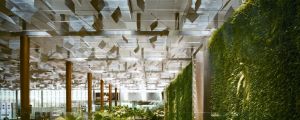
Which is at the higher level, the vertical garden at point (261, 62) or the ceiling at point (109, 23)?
the ceiling at point (109, 23)

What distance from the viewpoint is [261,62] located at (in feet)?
12.2

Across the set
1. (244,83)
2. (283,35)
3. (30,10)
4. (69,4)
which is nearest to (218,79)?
(244,83)

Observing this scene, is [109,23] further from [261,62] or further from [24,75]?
[261,62]

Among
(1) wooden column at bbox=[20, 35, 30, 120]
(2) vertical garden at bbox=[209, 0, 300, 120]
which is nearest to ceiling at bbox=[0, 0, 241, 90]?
(1) wooden column at bbox=[20, 35, 30, 120]

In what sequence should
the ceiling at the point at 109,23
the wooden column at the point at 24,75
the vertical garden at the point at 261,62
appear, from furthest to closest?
the wooden column at the point at 24,75 → the ceiling at the point at 109,23 → the vertical garden at the point at 261,62

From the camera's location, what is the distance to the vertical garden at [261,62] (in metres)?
3.01

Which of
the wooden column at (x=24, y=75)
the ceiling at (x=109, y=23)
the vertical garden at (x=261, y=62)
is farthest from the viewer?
the wooden column at (x=24, y=75)

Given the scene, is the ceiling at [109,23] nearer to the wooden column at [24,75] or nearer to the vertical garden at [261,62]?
the wooden column at [24,75]

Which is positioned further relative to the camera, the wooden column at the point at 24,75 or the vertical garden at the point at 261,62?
the wooden column at the point at 24,75

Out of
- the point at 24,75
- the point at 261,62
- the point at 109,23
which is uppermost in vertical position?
the point at 109,23

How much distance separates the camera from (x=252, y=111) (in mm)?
4039

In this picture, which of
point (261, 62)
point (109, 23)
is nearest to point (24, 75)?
point (109, 23)

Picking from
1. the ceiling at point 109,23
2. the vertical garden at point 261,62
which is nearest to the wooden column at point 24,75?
the ceiling at point 109,23

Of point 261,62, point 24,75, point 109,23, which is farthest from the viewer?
point 109,23
